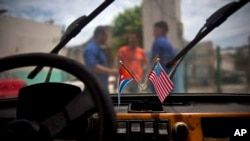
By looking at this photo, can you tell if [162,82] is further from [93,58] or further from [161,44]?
[93,58]

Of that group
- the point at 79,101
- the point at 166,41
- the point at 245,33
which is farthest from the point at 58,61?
the point at 166,41

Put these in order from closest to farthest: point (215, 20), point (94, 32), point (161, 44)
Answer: point (215, 20), point (94, 32), point (161, 44)

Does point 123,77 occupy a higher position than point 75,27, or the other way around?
point 75,27

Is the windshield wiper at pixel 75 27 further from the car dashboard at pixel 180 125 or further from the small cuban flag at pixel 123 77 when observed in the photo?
the car dashboard at pixel 180 125

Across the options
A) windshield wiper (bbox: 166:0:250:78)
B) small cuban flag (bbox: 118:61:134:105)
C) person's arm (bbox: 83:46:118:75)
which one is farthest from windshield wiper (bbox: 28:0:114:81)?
person's arm (bbox: 83:46:118:75)

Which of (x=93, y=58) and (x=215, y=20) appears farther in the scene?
(x=93, y=58)

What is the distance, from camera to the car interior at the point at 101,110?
120cm

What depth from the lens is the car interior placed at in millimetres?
1196

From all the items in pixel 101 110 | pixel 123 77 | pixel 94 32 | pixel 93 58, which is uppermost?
pixel 94 32

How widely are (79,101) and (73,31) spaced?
27.1 inches

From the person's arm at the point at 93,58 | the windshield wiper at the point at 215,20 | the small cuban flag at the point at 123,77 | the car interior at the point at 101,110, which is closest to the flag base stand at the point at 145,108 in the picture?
the car interior at the point at 101,110

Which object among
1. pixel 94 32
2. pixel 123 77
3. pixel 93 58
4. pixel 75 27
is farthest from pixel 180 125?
pixel 93 58

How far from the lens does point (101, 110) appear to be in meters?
1.15

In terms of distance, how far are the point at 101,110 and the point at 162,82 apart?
0.71 metres
